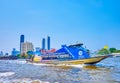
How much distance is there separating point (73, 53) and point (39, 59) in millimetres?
12303

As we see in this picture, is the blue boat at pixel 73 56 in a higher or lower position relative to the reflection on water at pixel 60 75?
higher

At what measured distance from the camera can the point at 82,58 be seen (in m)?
50.6

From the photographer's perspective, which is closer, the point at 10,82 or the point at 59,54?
the point at 10,82

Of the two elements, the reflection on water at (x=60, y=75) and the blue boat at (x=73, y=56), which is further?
the blue boat at (x=73, y=56)

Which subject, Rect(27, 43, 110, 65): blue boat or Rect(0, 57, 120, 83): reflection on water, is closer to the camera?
Rect(0, 57, 120, 83): reflection on water

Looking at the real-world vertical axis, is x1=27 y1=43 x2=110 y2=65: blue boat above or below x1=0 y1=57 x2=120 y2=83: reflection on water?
above

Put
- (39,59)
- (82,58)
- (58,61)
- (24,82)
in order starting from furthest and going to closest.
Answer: (39,59), (58,61), (82,58), (24,82)

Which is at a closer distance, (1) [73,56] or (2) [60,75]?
(2) [60,75]

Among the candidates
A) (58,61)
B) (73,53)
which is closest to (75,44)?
(73,53)

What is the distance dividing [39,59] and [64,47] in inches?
379

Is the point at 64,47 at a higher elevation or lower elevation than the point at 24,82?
higher

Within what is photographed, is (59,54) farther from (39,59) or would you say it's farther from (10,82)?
(10,82)

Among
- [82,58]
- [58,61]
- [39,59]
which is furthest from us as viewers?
[39,59]

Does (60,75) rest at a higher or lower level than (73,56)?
lower
